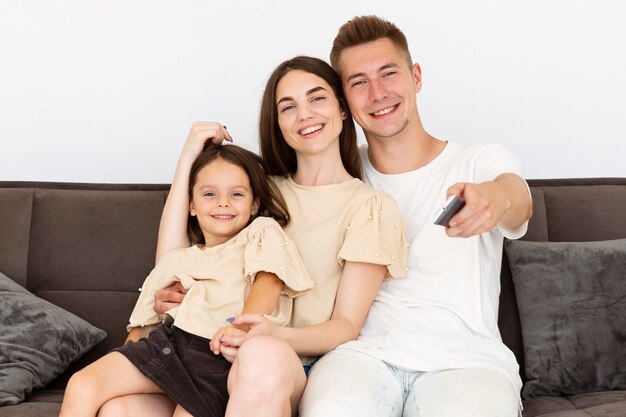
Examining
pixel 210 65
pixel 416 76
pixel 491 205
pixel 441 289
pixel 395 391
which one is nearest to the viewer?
pixel 491 205

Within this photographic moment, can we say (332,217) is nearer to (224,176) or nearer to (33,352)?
(224,176)

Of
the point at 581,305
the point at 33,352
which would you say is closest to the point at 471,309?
the point at 581,305

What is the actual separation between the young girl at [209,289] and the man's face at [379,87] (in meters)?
0.34

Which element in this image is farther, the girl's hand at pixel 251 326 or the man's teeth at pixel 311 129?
the man's teeth at pixel 311 129

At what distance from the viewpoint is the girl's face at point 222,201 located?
2.27 m

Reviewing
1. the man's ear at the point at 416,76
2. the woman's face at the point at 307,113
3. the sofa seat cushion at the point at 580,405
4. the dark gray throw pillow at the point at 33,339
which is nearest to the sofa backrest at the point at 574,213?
the sofa seat cushion at the point at 580,405

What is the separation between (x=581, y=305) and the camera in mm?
2363

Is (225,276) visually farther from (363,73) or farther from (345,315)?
A: (363,73)

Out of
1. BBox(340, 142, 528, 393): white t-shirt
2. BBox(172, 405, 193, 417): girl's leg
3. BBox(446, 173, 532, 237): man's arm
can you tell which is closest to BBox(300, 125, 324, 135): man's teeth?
BBox(340, 142, 528, 393): white t-shirt

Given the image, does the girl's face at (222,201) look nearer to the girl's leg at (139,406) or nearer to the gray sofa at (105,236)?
the gray sofa at (105,236)

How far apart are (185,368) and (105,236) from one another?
0.80 m

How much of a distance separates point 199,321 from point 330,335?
0.32 m

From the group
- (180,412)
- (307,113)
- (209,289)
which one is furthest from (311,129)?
(180,412)

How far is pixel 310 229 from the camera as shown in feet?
7.45
